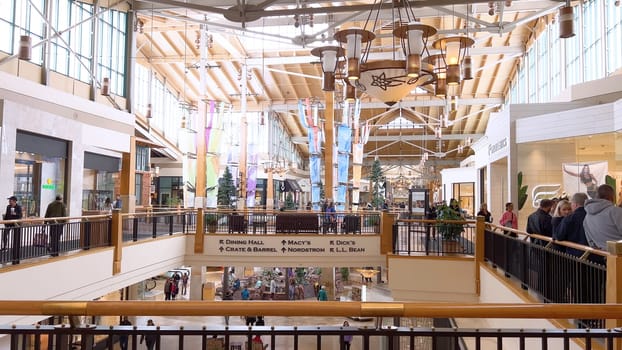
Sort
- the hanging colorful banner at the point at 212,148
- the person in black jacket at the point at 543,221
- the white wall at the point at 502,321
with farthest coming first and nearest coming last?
the hanging colorful banner at the point at 212,148 → the person in black jacket at the point at 543,221 → the white wall at the point at 502,321

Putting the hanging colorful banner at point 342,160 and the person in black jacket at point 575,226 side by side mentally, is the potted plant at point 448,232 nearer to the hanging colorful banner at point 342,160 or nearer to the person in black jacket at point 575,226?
the person in black jacket at point 575,226

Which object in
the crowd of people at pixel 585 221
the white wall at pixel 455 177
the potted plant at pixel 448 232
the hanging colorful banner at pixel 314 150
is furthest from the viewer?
the white wall at pixel 455 177

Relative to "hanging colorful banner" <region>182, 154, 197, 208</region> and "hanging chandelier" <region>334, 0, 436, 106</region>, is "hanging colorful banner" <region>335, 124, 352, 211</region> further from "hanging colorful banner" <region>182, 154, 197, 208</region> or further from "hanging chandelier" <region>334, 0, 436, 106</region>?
"hanging chandelier" <region>334, 0, 436, 106</region>

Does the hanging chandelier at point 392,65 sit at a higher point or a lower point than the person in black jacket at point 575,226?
higher

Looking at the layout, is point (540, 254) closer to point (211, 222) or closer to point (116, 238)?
point (116, 238)

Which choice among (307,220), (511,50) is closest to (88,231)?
(307,220)

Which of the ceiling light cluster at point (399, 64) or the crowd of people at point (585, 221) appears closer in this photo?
the crowd of people at point (585, 221)

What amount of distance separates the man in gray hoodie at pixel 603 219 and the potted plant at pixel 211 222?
12245mm

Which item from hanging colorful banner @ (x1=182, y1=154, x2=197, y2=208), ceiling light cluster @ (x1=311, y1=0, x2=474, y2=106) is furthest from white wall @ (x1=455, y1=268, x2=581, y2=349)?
hanging colorful banner @ (x1=182, y1=154, x2=197, y2=208)

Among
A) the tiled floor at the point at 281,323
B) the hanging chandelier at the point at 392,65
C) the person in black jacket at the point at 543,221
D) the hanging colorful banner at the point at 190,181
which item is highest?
the hanging chandelier at the point at 392,65

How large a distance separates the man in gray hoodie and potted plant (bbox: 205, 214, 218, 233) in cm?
1224

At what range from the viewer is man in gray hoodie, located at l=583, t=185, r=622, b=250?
4.54m

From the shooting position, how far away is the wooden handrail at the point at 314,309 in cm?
195

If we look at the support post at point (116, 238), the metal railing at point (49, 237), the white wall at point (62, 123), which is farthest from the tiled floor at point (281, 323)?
the white wall at point (62, 123)
